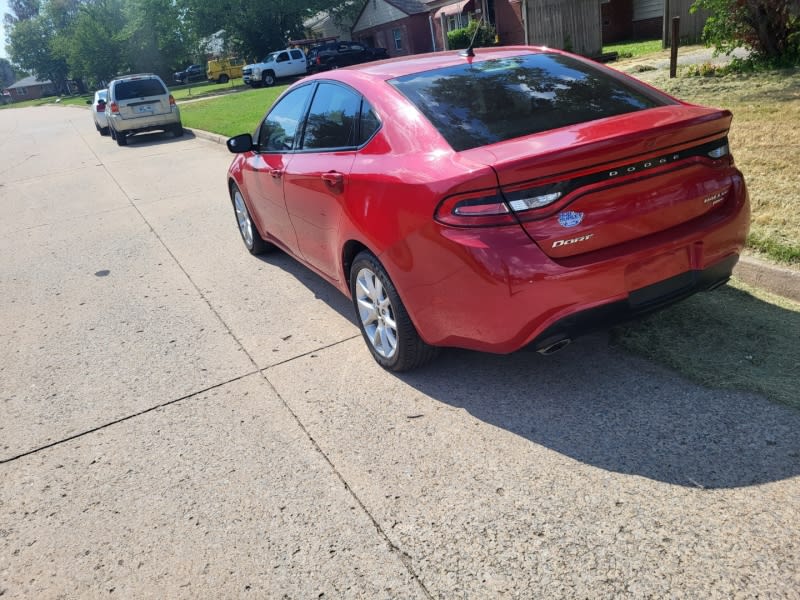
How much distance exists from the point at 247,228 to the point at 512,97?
374cm

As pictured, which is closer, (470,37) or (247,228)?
(247,228)

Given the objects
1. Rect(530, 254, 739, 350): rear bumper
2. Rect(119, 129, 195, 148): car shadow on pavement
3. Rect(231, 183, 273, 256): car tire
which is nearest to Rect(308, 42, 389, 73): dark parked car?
Rect(119, 129, 195, 148): car shadow on pavement

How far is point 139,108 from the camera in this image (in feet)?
62.8

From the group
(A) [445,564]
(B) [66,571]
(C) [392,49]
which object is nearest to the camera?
(A) [445,564]

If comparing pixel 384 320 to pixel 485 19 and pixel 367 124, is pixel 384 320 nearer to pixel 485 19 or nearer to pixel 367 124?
pixel 367 124

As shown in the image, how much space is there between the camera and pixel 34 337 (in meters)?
5.43

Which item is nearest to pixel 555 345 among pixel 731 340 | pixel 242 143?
pixel 731 340

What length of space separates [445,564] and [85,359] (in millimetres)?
3370

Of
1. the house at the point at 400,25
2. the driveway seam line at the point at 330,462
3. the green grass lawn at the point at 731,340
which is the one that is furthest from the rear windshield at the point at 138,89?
the house at the point at 400,25

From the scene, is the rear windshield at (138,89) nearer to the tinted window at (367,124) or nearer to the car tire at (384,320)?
the tinted window at (367,124)

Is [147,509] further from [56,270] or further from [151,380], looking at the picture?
[56,270]

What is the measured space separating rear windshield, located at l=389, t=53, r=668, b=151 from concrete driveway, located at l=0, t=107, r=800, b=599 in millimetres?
1359

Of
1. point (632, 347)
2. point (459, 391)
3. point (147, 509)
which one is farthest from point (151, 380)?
point (632, 347)

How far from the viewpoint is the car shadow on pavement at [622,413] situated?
9.71 ft
